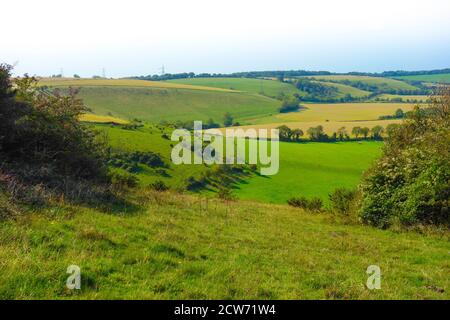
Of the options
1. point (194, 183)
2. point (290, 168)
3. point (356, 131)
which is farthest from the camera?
point (356, 131)

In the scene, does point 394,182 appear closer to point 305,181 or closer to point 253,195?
point 253,195

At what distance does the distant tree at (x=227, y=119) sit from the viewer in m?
183

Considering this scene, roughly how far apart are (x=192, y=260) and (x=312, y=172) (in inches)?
3949

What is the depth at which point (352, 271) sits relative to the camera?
11.6 meters

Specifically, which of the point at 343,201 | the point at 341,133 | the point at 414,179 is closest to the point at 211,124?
the point at 341,133

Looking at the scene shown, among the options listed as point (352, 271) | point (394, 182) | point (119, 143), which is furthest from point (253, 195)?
point (352, 271)

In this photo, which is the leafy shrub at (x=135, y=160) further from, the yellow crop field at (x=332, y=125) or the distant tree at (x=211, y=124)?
the distant tree at (x=211, y=124)

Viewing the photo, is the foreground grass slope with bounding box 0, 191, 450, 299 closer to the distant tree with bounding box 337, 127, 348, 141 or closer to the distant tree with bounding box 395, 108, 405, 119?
the distant tree with bounding box 337, 127, 348, 141

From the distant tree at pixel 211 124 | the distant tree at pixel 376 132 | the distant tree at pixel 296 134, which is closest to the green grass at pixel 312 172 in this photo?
the distant tree at pixel 376 132

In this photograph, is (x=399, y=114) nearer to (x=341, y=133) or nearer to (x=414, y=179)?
(x=341, y=133)

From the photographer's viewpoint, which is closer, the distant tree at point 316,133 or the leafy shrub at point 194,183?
the leafy shrub at point 194,183

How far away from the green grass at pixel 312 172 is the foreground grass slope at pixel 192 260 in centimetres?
6951

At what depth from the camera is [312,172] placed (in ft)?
355

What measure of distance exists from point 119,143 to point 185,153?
18888 millimetres
